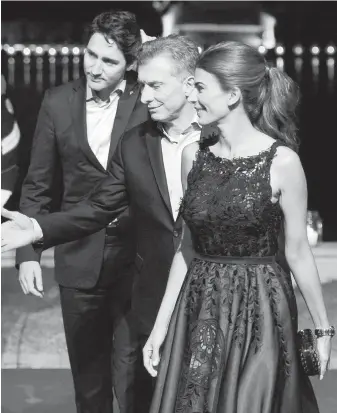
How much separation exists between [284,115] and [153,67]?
606 mm

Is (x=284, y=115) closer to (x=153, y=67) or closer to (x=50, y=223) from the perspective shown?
(x=153, y=67)

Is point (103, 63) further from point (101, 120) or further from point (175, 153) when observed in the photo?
point (175, 153)

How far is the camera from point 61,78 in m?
6.98

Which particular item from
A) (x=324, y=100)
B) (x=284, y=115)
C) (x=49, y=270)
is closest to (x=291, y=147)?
(x=284, y=115)

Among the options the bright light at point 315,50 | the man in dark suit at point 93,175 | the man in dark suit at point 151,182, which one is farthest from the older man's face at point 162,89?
the bright light at point 315,50

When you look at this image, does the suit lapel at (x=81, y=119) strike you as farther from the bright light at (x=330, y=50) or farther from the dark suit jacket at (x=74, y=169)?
the bright light at (x=330, y=50)

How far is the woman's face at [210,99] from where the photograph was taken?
2.87 m

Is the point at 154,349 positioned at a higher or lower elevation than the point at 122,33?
lower

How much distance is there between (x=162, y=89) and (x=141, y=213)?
41cm

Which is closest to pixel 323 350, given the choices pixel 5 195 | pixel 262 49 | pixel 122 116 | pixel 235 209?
pixel 235 209

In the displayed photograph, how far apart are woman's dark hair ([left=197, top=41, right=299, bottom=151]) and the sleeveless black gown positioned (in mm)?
108

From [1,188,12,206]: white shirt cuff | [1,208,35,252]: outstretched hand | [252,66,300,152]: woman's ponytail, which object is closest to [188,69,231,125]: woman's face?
[252,66,300,152]: woman's ponytail

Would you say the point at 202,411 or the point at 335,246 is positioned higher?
the point at 202,411

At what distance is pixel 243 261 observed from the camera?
9.48ft
